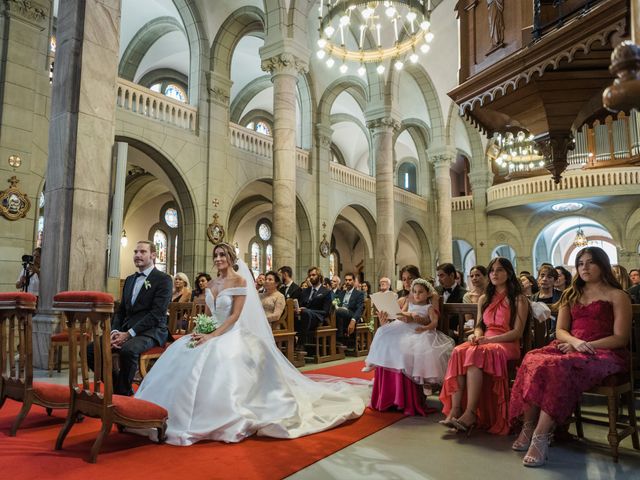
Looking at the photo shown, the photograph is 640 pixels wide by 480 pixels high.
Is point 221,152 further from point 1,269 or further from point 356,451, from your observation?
point 356,451

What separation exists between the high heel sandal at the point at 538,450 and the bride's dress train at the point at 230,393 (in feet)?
4.94

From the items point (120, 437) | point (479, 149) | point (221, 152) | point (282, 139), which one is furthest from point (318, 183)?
point (120, 437)

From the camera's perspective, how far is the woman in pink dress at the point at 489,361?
402cm

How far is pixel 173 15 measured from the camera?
1567cm

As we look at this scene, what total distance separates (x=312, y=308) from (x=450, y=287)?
331 centimetres

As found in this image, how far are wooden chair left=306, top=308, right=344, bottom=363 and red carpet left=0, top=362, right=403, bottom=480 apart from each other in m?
A: 4.30

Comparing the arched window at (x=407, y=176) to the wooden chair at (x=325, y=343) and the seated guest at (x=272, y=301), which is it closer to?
the wooden chair at (x=325, y=343)

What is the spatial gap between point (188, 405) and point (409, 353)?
2.05 meters

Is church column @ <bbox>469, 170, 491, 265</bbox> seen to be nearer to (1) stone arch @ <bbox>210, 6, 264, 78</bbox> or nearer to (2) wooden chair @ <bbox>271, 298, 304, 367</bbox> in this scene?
(1) stone arch @ <bbox>210, 6, 264, 78</bbox>

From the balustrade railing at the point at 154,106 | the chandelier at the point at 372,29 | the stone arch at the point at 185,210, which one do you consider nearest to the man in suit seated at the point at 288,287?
the stone arch at the point at 185,210

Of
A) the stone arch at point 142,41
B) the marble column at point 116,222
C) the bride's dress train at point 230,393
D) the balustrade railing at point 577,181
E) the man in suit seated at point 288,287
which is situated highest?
the stone arch at point 142,41

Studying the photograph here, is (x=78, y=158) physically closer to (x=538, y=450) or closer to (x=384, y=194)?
(x=538, y=450)

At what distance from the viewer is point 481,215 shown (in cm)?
2253

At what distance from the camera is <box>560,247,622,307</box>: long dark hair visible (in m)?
3.84
